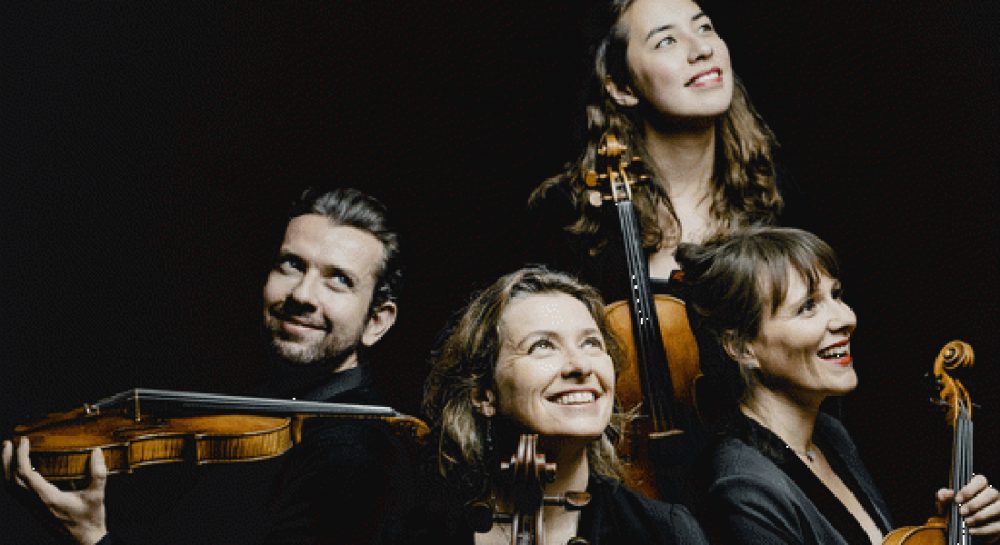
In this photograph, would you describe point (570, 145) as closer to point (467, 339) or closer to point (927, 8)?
point (467, 339)

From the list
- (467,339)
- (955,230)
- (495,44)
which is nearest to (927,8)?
(955,230)

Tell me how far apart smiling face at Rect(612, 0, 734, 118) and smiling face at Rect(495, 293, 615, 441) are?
28.0 inches

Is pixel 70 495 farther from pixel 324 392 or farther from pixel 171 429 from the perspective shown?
pixel 324 392

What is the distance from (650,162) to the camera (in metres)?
3.13

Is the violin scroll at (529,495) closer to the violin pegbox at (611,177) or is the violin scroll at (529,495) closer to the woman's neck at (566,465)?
the woman's neck at (566,465)

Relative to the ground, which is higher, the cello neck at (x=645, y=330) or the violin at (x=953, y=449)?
the cello neck at (x=645, y=330)

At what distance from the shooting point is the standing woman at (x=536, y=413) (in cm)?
246

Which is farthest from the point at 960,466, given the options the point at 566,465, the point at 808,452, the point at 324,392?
the point at 324,392

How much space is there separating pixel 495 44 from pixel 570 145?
0.33 metres

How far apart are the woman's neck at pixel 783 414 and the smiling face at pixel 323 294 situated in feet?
2.44

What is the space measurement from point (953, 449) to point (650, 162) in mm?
910

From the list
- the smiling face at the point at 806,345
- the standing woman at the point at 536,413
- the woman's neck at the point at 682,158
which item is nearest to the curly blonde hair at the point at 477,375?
the standing woman at the point at 536,413

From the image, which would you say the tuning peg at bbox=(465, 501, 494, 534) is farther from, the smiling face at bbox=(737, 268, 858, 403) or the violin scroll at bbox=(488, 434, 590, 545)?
the smiling face at bbox=(737, 268, 858, 403)

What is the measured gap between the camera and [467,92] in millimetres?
3330
